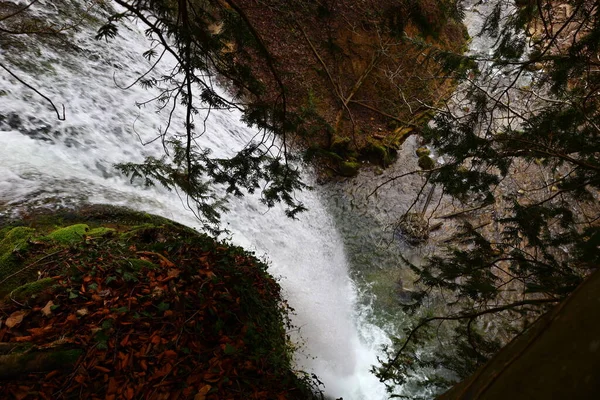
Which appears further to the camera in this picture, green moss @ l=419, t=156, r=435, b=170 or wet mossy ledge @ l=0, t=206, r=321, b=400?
green moss @ l=419, t=156, r=435, b=170

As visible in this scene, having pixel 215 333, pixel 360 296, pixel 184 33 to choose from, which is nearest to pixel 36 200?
pixel 215 333

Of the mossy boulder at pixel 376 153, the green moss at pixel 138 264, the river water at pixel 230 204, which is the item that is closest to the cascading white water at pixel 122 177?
the river water at pixel 230 204

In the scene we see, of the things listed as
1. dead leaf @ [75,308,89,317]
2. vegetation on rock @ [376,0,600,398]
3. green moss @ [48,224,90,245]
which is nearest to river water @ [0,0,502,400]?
green moss @ [48,224,90,245]

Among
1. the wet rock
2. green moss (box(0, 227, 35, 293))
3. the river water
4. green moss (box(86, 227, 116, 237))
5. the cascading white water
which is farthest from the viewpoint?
the wet rock

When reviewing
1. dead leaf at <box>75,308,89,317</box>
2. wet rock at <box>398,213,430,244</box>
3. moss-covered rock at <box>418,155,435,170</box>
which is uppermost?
moss-covered rock at <box>418,155,435,170</box>

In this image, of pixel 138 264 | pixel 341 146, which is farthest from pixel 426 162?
pixel 138 264

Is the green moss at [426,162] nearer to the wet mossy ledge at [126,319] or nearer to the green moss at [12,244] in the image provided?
the wet mossy ledge at [126,319]

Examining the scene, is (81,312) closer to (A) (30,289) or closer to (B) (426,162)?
(A) (30,289)

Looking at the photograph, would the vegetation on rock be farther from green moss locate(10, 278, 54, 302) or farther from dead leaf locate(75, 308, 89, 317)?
green moss locate(10, 278, 54, 302)

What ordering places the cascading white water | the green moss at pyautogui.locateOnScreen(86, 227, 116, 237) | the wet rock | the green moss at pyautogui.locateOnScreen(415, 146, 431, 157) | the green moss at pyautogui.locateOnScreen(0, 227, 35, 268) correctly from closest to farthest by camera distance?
the green moss at pyautogui.locateOnScreen(0, 227, 35, 268) → the green moss at pyautogui.locateOnScreen(86, 227, 116, 237) → the cascading white water → the wet rock → the green moss at pyautogui.locateOnScreen(415, 146, 431, 157)

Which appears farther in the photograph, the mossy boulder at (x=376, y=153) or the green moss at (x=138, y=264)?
the mossy boulder at (x=376, y=153)
